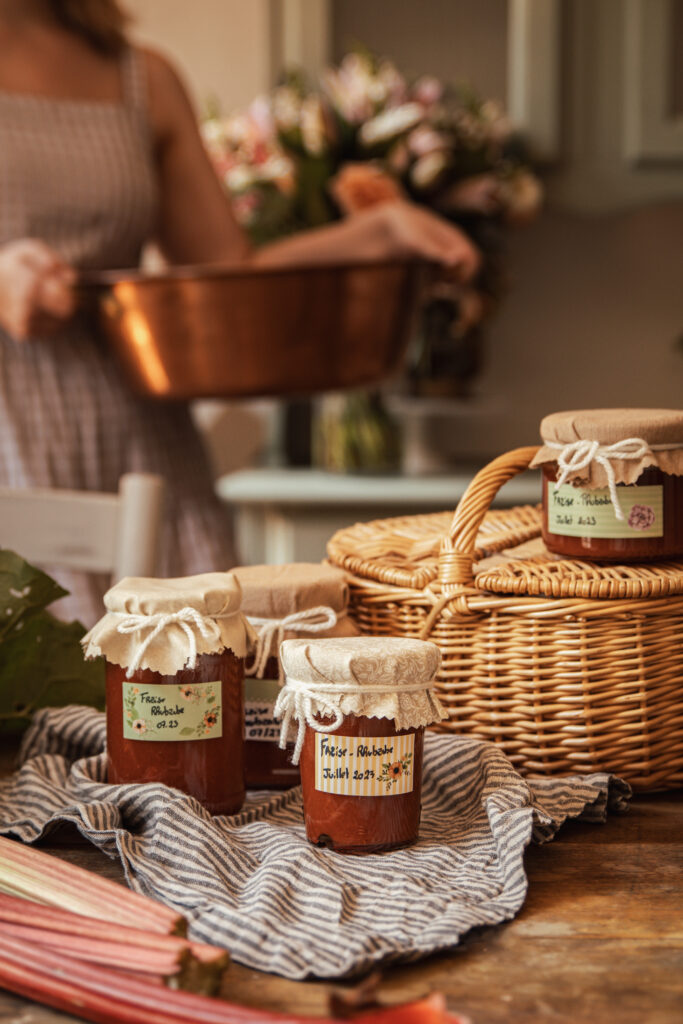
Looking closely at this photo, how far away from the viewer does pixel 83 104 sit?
1.39 m

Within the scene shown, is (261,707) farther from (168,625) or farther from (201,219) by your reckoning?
(201,219)

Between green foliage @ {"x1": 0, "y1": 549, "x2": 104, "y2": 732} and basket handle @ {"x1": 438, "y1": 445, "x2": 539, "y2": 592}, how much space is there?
0.84 ft

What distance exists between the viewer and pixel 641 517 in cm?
66

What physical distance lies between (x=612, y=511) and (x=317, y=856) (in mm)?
261

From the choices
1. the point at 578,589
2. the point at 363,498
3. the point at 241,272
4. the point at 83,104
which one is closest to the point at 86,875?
the point at 578,589

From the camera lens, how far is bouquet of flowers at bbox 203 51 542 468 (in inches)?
79.2

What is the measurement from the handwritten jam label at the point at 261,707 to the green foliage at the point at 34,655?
158 mm

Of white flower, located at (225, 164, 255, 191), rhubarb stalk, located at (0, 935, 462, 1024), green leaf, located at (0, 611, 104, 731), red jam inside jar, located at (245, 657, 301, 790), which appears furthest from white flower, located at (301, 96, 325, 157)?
rhubarb stalk, located at (0, 935, 462, 1024)

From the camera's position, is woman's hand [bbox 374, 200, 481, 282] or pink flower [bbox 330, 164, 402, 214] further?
pink flower [bbox 330, 164, 402, 214]

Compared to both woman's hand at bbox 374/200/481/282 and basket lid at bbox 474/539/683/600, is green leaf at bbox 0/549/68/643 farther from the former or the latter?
woman's hand at bbox 374/200/481/282

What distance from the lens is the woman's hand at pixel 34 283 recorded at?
3.79ft

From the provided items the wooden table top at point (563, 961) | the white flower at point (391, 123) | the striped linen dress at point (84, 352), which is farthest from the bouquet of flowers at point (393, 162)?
the wooden table top at point (563, 961)

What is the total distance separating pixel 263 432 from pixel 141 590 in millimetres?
1695

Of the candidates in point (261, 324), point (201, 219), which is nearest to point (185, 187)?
point (201, 219)
